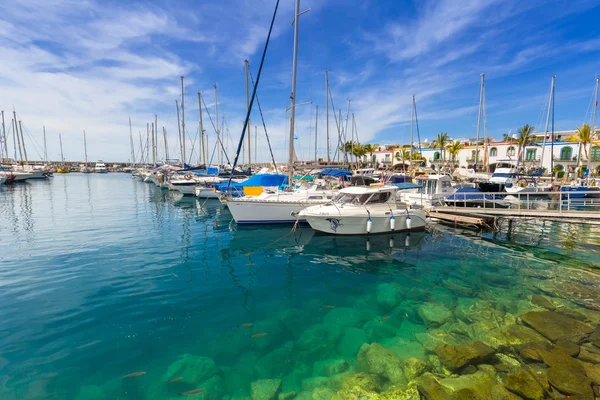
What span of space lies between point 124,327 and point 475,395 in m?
8.51

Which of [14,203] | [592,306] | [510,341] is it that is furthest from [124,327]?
[14,203]

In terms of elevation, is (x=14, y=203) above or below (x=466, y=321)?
above

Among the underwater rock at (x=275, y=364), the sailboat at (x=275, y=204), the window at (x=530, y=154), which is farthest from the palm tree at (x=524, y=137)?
the underwater rock at (x=275, y=364)

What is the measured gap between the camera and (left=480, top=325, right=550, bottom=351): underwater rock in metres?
7.00

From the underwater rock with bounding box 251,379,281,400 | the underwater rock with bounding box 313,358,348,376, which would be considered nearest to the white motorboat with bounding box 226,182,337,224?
the underwater rock with bounding box 313,358,348,376

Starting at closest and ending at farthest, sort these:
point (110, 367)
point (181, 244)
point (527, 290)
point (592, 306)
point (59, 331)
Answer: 1. point (110, 367)
2. point (59, 331)
3. point (592, 306)
4. point (527, 290)
5. point (181, 244)

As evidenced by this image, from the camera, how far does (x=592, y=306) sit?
8.82m

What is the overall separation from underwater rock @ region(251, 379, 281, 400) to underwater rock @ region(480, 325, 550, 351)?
17.9ft

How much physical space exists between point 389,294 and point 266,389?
227 inches

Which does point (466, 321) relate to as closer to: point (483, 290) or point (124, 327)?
point (483, 290)

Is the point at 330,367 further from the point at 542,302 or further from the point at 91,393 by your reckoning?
the point at 542,302

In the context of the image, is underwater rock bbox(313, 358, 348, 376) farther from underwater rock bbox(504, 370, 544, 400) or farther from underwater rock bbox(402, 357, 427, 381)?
underwater rock bbox(504, 370, 544, 400)

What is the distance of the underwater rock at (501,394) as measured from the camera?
523 centimetres

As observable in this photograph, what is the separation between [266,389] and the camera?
5758 millimetres
